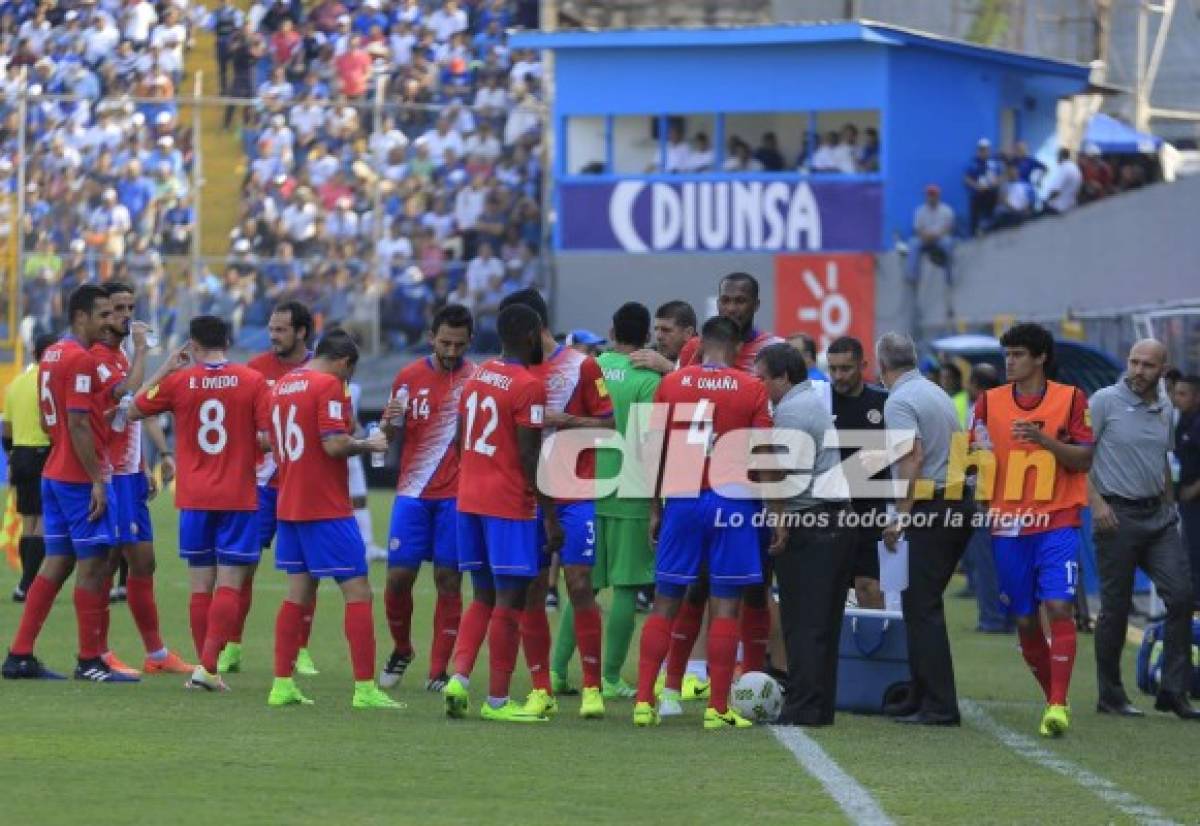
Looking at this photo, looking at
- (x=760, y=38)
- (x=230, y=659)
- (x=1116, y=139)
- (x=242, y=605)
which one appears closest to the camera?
(x=242, y=605)

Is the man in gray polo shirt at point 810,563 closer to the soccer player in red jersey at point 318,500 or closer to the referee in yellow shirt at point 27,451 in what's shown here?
the soccer player in red jersey at point 318,500

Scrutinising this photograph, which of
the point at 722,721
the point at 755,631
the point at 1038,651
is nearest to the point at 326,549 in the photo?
the point at 722,721

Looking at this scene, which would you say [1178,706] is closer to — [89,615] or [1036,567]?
[1036,567]

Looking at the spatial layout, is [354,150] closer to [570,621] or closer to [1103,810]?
[570,621]

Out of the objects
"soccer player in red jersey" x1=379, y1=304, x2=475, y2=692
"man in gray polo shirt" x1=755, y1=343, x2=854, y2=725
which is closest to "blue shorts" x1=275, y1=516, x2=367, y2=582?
"soccer player in red jersey" x1=379, y1=304, x2=475, y2=692

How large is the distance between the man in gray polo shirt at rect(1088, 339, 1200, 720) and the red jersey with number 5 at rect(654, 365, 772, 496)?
2447 mm

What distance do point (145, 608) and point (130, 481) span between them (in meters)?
0.76

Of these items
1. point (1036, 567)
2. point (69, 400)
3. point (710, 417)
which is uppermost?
point (710, 417)

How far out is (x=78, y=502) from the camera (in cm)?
1415

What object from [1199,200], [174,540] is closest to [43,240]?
[174,540]

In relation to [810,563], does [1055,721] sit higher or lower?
lower

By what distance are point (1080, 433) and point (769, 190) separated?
26.0m

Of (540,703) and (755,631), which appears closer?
(540,703)

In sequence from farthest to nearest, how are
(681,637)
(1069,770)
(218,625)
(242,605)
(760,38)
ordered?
1. (760,38)
2. (242,605)
3. (218,625)
4. (681,637)
5. (1069,770)
